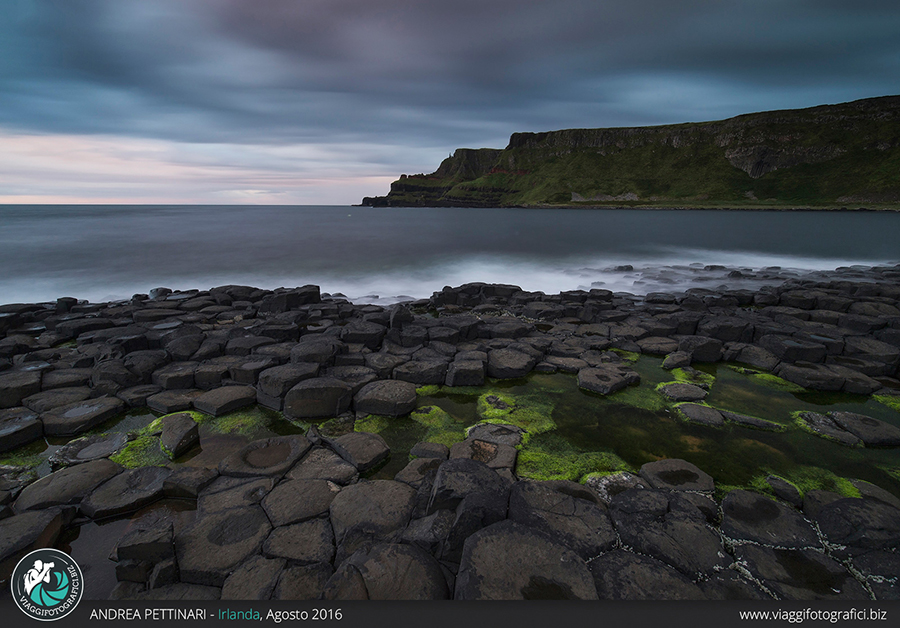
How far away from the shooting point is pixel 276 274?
18812 millimetres

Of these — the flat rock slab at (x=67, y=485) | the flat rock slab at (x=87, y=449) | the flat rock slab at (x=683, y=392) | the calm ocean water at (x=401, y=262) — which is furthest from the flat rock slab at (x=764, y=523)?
the calm ocean water at (x=401, y=262)

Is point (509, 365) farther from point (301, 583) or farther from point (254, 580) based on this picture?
point (254, 580)

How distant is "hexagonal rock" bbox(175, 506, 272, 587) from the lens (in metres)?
2.84

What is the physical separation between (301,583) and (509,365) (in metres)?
4.82

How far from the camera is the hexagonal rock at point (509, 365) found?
22.7 ft

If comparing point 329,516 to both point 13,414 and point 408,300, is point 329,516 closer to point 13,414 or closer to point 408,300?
point 13,414

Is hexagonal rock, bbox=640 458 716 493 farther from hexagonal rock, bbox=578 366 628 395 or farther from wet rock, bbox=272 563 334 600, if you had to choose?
wet rock, bbox=272 563 334 600

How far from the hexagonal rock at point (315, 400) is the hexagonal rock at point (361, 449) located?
868mm

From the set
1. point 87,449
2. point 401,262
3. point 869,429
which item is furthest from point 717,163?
point 87,449

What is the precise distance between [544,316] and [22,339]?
1174cm

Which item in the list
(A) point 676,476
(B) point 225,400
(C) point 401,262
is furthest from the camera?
(C) point 401,262

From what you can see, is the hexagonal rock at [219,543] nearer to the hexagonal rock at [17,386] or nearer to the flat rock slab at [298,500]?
the flat rock slab at [298,500]

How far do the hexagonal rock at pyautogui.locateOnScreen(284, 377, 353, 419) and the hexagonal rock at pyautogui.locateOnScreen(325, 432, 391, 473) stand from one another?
0.87m

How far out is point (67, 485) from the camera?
151 inches
